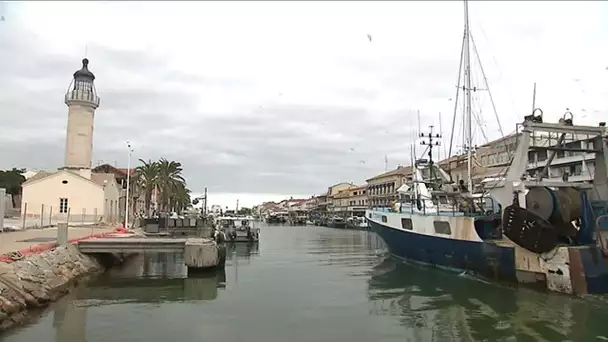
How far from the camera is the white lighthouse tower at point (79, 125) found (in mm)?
58281

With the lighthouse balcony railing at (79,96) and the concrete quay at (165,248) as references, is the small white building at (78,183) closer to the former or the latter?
the lighthouse balcony railing at (79,96)

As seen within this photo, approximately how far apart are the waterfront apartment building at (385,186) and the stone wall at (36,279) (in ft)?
308

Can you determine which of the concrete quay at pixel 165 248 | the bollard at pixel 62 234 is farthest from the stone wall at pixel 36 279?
the concrete quay at pixel 165 248

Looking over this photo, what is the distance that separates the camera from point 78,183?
52.6m

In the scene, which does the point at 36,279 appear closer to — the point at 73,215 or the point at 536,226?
the point at 536,226

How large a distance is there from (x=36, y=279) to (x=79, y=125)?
42.7 m

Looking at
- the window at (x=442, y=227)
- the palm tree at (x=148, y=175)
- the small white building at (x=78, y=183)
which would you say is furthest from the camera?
the palm tree at (x=148, y=175)

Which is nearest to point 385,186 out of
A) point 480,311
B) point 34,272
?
point 480,311

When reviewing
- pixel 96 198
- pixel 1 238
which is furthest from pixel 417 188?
pixel 96 198

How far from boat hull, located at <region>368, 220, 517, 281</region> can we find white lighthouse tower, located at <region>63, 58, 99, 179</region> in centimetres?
3794

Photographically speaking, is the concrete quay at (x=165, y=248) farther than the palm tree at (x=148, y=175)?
No

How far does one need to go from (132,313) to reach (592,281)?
61.4 ft

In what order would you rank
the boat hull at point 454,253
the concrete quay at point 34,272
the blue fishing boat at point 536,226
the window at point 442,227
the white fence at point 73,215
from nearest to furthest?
the concrete quay at point 34,272
the blue fishing boat at point 536,226
the boat hull at point 454,253
the window at point 442,227
the white fence at point 73,215

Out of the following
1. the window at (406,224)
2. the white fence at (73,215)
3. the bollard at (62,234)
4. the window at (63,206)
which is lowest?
the bollard at (62,234)
